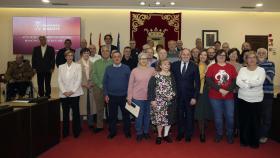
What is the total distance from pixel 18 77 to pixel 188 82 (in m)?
4.39

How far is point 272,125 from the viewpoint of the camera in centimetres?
532

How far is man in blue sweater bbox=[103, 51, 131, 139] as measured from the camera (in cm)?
532

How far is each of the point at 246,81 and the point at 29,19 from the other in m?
8.28

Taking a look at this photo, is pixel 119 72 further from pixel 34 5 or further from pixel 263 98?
pixel 34 5

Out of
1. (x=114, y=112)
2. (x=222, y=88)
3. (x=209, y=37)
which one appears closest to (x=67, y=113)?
(x=114, y=112)

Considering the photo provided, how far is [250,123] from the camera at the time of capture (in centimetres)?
485

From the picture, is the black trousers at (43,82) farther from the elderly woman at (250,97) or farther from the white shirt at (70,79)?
the elderly woman at (250,97)

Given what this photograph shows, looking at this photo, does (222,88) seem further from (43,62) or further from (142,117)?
(43,62)

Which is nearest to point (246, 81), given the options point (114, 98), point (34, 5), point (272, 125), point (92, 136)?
point (272, 125)

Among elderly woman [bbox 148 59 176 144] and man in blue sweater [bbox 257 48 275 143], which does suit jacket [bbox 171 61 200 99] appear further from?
man in blue sweater [bbox 257 48 275 143]

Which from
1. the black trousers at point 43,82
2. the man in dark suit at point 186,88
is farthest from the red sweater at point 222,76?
the black trousers at point 43,82

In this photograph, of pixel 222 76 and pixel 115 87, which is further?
pixel 115 87

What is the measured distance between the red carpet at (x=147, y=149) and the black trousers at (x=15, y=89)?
Result: 2.78 metres

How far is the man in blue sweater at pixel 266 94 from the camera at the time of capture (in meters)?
5.00
